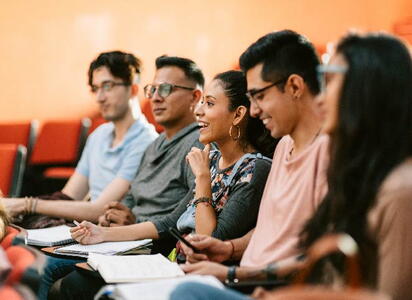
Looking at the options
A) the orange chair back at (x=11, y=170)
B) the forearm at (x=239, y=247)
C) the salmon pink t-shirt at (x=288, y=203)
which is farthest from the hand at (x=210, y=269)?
the orange chair back at (x=11, y=170)

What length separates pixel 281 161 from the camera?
208 centimetres

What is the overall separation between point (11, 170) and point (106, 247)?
1.30 metres

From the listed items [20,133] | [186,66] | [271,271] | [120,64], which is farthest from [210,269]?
[20,133]

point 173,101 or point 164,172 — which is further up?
point 173,101

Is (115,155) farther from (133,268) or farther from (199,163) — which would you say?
(133,268)

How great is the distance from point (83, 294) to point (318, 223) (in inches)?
41.3

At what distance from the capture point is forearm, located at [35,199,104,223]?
3168mm

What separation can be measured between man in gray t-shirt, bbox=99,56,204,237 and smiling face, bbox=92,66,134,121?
0.39 m

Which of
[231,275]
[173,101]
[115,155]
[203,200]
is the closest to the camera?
[231,275]

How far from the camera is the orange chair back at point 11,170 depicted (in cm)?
357

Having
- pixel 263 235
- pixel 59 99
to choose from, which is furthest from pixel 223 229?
pixel 59 99

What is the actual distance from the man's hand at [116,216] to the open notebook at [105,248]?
27 centimetres

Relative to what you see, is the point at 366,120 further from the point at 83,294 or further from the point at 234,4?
the point at 234,4

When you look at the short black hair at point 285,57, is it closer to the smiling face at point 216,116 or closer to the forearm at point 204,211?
the smiling face at point 216,116
